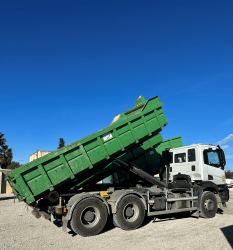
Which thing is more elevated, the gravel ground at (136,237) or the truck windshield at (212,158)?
the truck windshield at (212,158)

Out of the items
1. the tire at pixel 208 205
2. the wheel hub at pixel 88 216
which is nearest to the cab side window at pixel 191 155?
the tire at pixel 208 205

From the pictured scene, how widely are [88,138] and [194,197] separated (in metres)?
4.69

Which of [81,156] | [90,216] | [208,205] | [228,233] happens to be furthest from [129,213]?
[208,205]

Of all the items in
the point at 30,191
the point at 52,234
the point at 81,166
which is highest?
the point at 81,166

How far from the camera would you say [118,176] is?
10.7 m

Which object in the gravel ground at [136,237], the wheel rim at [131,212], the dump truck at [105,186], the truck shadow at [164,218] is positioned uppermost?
the dump truck at [105,186]

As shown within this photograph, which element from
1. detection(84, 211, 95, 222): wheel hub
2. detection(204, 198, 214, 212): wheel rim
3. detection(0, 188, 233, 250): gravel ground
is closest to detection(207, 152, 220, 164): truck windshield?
detection(204, 198, 214, 212): wheel rim

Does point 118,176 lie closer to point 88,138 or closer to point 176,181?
point 176,181

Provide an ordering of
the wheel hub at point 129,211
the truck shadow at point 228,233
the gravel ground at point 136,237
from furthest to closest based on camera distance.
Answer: the wheel hub at point 129,211 → the truck shadow at point 228,233 → the gravel ground at point 136,237

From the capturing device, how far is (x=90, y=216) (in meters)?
6.23

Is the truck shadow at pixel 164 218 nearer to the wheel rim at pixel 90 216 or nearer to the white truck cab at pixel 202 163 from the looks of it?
the white truck cab at pixel 202 163

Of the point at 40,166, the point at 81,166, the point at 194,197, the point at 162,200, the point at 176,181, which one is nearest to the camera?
the point at 40,166

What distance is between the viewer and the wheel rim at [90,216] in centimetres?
618

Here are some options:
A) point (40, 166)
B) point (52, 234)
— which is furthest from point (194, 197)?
point (40, 166)
